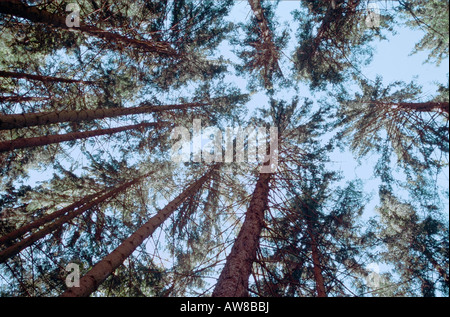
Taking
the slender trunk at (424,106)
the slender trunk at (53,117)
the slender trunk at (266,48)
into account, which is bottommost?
the slender trunk at (53,117)

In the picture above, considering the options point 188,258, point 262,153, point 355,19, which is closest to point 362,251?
point 262,153

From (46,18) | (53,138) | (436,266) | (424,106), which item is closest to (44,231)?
(53,138)

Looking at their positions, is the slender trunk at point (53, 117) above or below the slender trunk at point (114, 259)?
above

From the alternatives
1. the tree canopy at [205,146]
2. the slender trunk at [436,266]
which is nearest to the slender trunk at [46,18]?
the tree canopy at [205,146]

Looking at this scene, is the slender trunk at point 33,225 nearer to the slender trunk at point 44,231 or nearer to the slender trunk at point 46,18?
the slender trunk at point 44,231

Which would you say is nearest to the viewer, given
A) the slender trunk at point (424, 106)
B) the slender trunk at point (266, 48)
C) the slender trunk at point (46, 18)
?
the slender trunk at point (46, 18)

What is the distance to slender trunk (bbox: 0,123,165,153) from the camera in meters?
5.02

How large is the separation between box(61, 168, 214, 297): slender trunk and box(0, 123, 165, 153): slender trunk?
314 centimetres

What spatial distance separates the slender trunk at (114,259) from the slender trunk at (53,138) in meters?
3.14

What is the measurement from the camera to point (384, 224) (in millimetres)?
8648

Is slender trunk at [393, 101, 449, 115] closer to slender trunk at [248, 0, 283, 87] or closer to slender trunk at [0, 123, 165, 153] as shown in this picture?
slender trunk at [248, 0, 283, 87]

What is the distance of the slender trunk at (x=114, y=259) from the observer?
335 cm

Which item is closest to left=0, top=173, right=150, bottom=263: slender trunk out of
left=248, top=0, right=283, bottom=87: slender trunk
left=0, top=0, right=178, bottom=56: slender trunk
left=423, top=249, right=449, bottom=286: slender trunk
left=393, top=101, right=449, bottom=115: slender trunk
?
left=0, top=0, right=178, bottom=56: slender trunk
